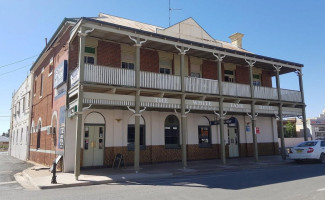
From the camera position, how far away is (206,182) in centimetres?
993

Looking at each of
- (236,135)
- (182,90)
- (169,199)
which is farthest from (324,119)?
(169,199)

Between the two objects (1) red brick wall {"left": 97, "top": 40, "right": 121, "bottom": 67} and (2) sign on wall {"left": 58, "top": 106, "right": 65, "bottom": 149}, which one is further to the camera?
(1) red brick wall {"left": 97, "top": 40, "right": 121, "bottom": 67}

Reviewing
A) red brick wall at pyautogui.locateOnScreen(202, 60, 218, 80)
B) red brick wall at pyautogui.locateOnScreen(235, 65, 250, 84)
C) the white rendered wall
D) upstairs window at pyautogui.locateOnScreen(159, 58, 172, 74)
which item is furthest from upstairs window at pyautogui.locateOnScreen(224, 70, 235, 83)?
upstairs window at pyautogui.locateOnScreen(159, 58, 172, 74)

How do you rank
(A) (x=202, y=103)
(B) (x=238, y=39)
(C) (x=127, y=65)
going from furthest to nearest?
1. (B) (x=238, y=39)
2. (C) (x=127, y=65)
3. (A) (x=202, y=103)

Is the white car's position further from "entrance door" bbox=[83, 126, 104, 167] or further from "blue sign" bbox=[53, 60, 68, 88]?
"blue sign" bbox=[53, 60, 68, 88]

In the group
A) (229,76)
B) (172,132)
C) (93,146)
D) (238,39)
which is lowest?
(93,146)

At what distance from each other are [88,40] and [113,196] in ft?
31.1

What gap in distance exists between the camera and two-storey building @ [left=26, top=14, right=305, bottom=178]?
12.8m

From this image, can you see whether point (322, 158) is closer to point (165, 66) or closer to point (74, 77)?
point (165, 66)

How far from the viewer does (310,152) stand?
1584 cm

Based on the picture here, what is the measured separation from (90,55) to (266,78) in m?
14.7

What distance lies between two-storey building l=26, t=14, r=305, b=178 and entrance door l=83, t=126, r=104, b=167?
52mm

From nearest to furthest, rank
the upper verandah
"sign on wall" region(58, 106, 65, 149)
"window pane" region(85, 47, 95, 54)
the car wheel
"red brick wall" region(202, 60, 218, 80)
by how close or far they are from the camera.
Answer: the upper verandah → "sign on wall" region(58, 106, 65, 149) → "window pane" region(85, 47, 95, 54) → the car wheel → "red brick wall" region(202, 60, 218, 80)

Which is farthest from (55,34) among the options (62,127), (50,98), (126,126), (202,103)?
(202,103)
